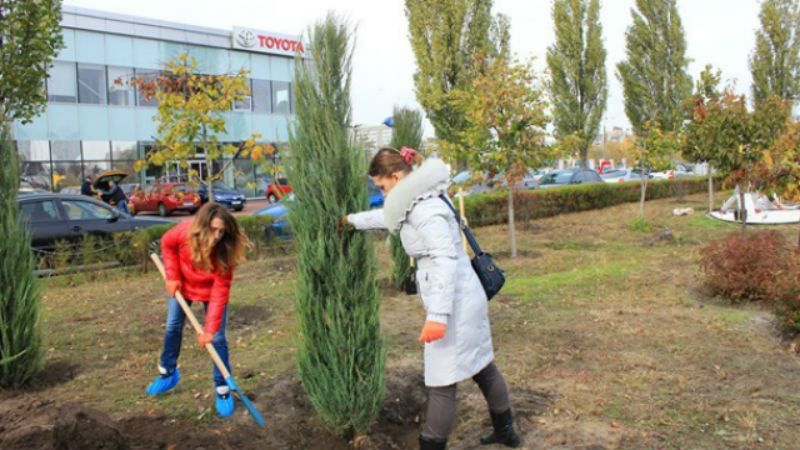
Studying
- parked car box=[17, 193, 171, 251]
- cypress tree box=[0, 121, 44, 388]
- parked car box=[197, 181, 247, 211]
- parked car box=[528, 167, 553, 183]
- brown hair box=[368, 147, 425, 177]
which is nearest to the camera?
brown hair box=[368, 147, 425, 177]

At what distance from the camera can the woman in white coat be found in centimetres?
312

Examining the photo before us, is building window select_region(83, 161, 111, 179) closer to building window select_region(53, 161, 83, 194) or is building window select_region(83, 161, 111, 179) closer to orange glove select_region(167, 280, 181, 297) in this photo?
building window select_region(53, 161, 83, 194)

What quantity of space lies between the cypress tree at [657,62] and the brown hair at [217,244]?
93.6 feet

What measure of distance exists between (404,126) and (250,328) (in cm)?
385

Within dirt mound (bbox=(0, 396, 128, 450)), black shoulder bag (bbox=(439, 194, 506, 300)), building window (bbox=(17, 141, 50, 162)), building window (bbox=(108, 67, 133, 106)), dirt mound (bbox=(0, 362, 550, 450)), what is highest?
building window (bbox=(108, 67, 133, 106))

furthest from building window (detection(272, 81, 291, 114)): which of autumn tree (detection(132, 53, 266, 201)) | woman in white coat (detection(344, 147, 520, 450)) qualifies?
woman in white coat (detection(344, 147, 520, 450))

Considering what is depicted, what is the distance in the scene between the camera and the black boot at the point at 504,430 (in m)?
3.58

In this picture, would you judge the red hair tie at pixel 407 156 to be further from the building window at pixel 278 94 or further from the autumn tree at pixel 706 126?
the building window at pixel 278 94

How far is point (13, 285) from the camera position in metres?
4.75

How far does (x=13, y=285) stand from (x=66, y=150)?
1040 inches

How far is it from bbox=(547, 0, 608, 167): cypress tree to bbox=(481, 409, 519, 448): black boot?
1111 inches

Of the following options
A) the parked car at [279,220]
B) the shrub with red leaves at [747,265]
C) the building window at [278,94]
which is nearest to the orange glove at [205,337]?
the parked car at [279,220]

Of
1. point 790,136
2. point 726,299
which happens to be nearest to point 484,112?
point 790,136

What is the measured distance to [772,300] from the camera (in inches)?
257
